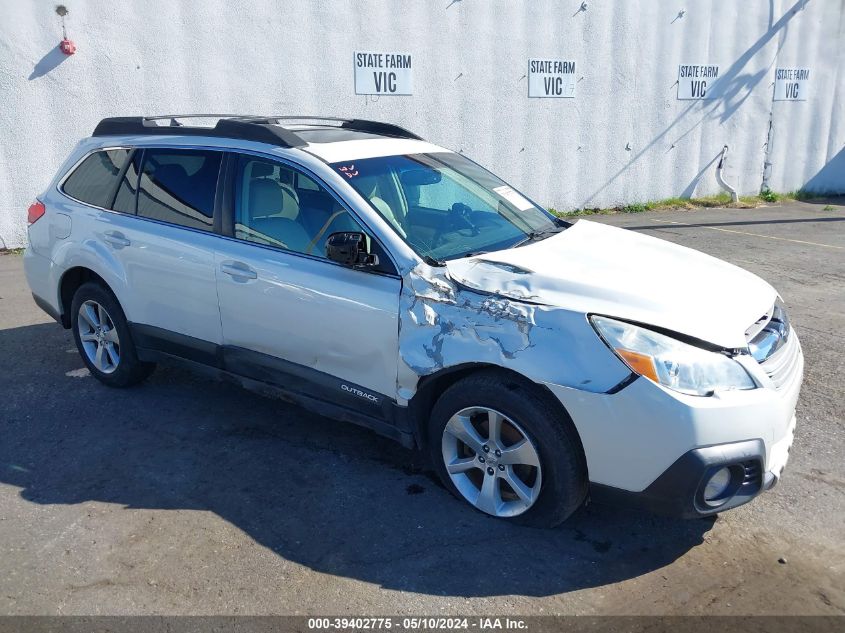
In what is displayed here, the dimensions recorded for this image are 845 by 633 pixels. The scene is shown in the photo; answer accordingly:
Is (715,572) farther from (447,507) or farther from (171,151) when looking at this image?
(171,151)

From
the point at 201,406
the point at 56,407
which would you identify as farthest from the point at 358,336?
the point at 56,407

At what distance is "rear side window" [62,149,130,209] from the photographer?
17.2 feet

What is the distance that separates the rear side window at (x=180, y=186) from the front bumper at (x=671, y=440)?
2.51m

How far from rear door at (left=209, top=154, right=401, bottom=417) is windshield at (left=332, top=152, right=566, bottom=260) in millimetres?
246

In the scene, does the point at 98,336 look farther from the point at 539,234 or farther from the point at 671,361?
the point at 671,361

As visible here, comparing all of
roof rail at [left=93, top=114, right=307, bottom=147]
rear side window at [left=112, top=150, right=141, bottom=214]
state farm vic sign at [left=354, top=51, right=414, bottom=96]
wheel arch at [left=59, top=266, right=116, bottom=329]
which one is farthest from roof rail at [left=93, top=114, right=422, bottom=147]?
state farm vic sign at [left=354, top=51, right=414, bottom=96]

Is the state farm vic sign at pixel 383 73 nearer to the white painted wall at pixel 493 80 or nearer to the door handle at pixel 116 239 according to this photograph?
the white painted wall at pixel 493 80

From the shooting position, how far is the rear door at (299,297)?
3.85m

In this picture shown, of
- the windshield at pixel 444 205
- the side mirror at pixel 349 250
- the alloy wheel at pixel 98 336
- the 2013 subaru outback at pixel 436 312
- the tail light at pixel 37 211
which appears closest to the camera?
the 2013 subaru outback at pixel 436 312

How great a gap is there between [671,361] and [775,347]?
28.4 inches

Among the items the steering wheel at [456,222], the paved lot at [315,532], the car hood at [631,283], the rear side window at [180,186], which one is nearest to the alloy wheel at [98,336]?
the paved lot at [315,532]

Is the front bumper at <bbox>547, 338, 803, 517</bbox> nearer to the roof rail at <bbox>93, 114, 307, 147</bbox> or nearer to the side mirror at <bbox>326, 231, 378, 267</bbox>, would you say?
the side mirror at <bbox>326, 231, 378, 267</bbox>

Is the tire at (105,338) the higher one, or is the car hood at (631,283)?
the car hood at (631,283)

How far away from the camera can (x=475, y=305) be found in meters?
3.51
